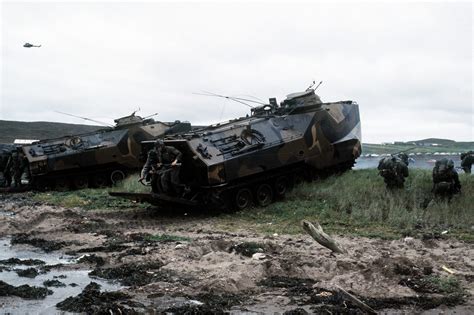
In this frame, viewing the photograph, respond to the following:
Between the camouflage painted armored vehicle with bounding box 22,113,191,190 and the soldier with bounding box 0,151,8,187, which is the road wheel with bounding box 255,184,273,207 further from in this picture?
the soldier with bounding box 0,151,8,187

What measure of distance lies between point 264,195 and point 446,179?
451 centimetres

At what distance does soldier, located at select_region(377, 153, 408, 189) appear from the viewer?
1328 centimetres

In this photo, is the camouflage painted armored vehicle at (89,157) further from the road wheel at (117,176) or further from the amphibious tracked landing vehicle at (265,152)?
the amphibious tracked landing vehicle at (265,152)

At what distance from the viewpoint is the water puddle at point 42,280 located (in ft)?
20.3

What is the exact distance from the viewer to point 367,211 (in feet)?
39.8

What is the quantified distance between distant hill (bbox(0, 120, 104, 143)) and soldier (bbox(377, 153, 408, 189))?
1017 inches

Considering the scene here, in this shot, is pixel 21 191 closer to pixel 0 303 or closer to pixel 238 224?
pixel 238 224

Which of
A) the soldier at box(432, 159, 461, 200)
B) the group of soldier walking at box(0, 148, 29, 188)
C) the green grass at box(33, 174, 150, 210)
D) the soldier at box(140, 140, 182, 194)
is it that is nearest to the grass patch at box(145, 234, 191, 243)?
the soldier at box(140, 140, 182, 194)

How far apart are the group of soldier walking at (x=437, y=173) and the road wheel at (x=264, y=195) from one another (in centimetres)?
279

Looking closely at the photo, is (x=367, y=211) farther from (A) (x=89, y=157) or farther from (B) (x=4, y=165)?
(B) (x=4, y=165)

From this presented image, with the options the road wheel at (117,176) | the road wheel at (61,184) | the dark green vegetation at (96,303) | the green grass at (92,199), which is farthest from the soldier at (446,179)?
the road wheel at (61,184)

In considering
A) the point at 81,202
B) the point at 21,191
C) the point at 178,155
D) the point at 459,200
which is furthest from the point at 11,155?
the point at 459,200

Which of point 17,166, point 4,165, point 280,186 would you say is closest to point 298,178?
point 280,186

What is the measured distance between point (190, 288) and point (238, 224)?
17.7 feet
